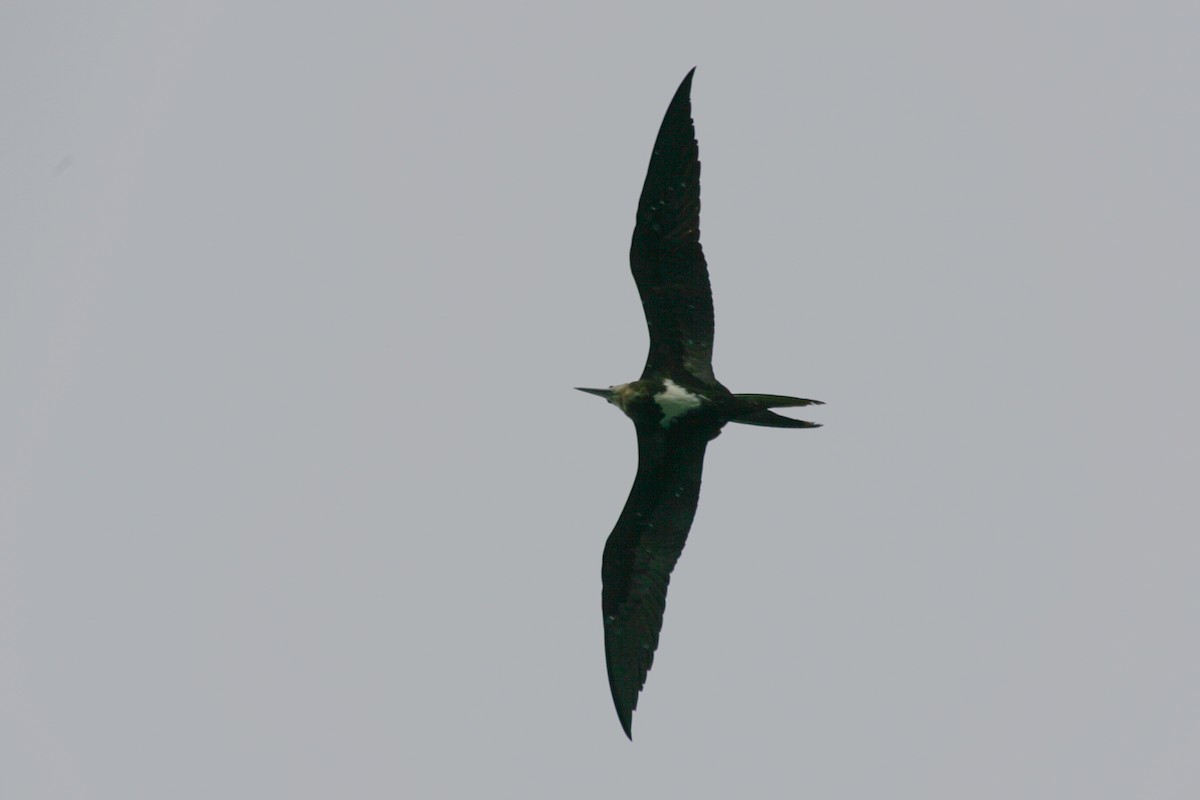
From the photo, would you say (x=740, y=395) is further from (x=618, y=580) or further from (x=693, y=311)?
(x=618, y=580)

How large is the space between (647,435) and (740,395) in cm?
130

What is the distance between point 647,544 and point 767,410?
2.17m

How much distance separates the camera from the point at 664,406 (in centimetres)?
1422

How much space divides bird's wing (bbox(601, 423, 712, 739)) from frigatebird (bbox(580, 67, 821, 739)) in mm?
11

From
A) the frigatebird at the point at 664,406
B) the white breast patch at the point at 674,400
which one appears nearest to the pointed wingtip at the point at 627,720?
the frigatebird at the point at 664,406

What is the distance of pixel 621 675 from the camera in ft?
47.3

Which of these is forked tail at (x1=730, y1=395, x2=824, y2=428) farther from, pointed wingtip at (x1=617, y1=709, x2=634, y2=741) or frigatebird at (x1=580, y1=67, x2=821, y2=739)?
pointed wingtip at (x1=617, y1=709, x2=634, y2=741)

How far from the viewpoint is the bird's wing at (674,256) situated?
13531 mm

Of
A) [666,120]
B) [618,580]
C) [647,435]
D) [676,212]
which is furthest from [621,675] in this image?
[666,120]

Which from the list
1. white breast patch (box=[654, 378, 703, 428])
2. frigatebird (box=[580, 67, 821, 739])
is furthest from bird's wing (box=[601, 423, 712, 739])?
white breast patch (box=[654, 378, 703, 428])

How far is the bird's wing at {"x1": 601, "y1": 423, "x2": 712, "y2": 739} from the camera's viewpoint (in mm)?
14461

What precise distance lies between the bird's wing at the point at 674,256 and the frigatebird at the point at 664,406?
0.04ft

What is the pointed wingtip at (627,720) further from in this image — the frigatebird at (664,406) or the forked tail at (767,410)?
the forked tail at (767,410)

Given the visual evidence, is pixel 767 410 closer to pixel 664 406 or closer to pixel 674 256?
pixel 664 406
